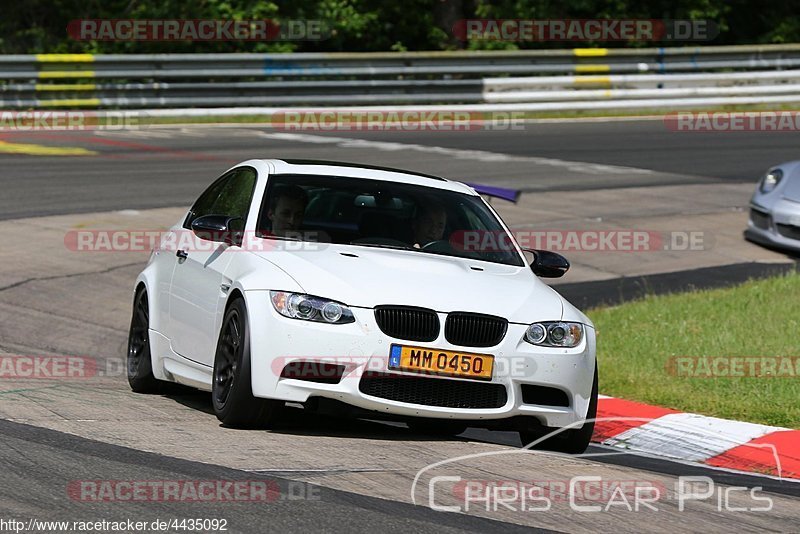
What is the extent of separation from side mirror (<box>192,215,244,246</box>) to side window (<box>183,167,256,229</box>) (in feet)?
0.60

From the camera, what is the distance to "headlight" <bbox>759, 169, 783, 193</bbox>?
16.3 metres

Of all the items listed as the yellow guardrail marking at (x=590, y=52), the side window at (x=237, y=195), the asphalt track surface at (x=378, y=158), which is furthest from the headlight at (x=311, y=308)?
the yellow guardrail marking at (x=590, y=52)

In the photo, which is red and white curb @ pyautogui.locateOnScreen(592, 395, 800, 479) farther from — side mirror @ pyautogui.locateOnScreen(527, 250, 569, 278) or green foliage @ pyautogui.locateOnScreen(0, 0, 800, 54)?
green foliage @ pyautogui.locateOnScreen(0, 0, 800, 54)

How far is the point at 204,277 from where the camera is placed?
832 cm

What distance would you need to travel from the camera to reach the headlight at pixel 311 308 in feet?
23.8

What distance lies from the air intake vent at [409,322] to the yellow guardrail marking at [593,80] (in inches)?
807

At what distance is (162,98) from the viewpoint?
24.8 meters

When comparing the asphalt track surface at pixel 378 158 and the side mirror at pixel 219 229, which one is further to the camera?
the asphalt track surface at pixel 378 158

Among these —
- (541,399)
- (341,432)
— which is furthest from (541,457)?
(341,432)

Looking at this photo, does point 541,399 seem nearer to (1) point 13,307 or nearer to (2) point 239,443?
(2) point 239,443

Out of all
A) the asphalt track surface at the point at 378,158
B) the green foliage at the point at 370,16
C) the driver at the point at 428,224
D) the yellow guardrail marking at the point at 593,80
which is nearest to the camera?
the driver at the point at 428,224

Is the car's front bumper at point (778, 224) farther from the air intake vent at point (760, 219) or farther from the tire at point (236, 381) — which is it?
the tire at point (236, 381)

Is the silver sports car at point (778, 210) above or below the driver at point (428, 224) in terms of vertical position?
below

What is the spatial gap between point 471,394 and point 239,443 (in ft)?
3.91
